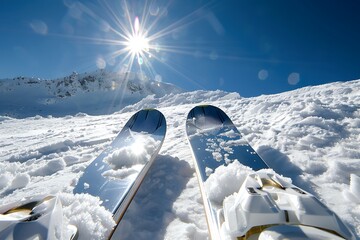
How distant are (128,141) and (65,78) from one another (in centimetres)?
5069

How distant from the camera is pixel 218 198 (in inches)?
70.0

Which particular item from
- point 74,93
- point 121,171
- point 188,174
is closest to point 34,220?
point 121,171

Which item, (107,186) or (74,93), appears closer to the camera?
(107,186)

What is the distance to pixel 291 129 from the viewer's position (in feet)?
11.2

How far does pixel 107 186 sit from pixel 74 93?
134ft

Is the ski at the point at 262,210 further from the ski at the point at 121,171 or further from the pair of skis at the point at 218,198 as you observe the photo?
the ski at the point at 121,171

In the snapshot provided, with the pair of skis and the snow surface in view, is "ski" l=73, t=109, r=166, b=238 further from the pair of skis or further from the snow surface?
the snow surface

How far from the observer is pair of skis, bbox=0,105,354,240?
938 millimetres

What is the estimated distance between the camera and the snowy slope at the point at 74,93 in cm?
2764

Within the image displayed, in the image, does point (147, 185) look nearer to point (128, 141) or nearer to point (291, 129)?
point (128, 141)

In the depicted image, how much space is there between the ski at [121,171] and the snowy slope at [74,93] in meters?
21.0

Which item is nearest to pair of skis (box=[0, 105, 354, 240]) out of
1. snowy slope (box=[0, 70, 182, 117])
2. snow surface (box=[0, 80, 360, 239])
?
snow surface (box=[0, 80, 360, 239])

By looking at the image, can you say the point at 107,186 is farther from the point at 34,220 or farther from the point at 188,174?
the point at 34,220

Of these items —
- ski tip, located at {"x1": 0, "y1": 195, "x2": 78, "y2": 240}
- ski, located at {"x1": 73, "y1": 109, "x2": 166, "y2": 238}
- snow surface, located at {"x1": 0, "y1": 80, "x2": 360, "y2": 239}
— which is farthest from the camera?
ski, located at {"x1": 73, "y1": 109, "x2": 166, "y2": 238}
